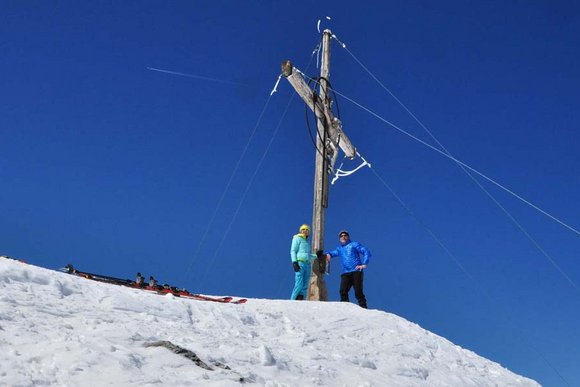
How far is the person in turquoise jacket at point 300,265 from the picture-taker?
39.3ft

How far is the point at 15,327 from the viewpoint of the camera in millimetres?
4898

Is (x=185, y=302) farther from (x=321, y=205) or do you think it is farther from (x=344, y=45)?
(x=344, y=45)

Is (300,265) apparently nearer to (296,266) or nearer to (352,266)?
(296,266)

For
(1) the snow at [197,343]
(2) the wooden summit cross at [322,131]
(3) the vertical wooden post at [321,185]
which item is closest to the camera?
(1) the snow at [197,343]

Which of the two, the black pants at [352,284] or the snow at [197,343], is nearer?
the snow at [197,343]

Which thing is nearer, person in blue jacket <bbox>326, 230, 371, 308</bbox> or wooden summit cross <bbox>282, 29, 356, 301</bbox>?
person in blue jacket <bbox>326, 230, 371, 308</bbox>

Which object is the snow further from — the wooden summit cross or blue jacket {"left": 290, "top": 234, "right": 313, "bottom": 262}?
the wooden summit cross

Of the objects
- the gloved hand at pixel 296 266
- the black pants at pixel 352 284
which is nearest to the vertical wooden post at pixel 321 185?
the gloved hand at pixel 296 266

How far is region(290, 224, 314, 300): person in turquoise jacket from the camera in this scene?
11992 mm

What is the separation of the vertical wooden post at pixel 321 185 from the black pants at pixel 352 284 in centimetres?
50

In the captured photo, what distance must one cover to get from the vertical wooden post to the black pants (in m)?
0.50

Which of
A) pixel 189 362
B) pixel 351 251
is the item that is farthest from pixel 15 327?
pixel 351 251

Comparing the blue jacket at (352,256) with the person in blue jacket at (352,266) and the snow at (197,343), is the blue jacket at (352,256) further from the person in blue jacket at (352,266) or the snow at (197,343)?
the snow at (197,343)

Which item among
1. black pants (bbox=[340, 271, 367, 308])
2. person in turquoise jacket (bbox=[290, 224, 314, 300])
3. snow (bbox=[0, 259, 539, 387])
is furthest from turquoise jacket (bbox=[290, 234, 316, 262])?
snow (bbox=[0, 259, 539, 387])
